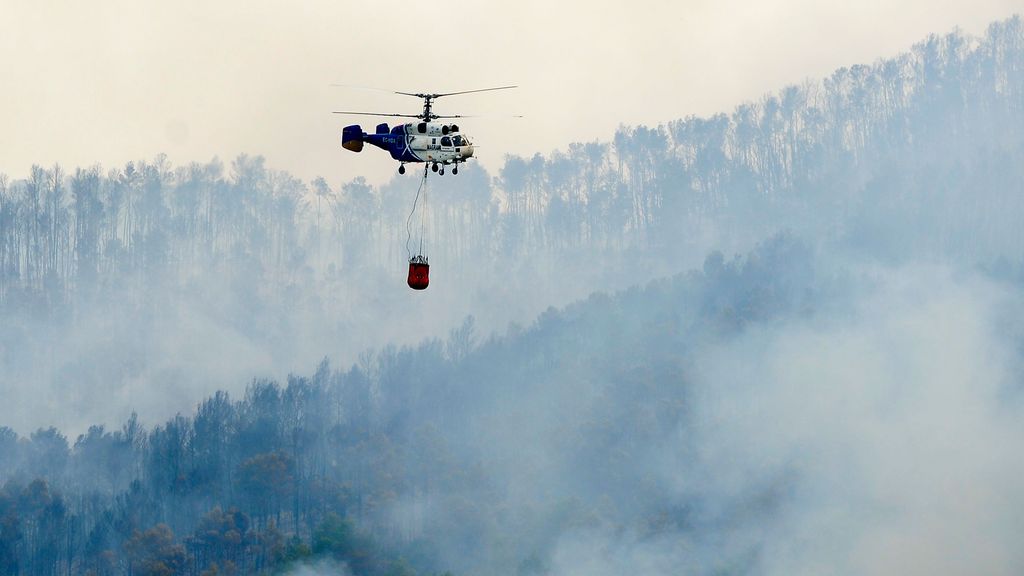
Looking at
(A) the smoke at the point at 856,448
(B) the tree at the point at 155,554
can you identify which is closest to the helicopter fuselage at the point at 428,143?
(B) the tree at the point at 155,554

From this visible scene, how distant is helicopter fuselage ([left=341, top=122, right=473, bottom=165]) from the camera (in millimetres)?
74438

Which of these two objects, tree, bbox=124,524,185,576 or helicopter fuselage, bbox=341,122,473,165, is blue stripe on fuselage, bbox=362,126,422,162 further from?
tree, bbox=124,524,185,576

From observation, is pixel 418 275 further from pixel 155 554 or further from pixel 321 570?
pixel 155 554

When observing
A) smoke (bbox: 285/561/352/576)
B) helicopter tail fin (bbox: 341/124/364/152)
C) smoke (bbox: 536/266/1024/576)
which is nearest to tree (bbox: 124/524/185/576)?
smoke (bbox: 285/561/352/576)

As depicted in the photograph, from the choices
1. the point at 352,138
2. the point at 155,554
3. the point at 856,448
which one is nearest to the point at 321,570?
the point at 155,554

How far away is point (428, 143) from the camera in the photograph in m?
74.7

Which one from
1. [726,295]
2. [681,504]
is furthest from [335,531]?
[726,295]

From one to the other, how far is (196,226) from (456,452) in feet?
212

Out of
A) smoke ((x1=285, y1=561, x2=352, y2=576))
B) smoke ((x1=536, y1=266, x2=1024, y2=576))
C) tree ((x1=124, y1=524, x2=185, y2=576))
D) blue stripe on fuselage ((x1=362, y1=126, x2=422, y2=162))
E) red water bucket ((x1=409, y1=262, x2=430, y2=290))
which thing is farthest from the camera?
smoke ((x1=536, y1=266, x2=1024, y2=576))

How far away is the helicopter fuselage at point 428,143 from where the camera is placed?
7444cm

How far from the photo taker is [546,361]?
6801 inches

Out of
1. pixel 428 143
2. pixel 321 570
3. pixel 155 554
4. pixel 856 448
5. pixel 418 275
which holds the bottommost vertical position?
pixel 321 570

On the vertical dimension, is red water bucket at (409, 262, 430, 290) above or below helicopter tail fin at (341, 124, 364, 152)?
below

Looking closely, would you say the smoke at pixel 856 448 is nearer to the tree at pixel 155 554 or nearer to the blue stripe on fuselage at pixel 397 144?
the tree at pixel 155 554
